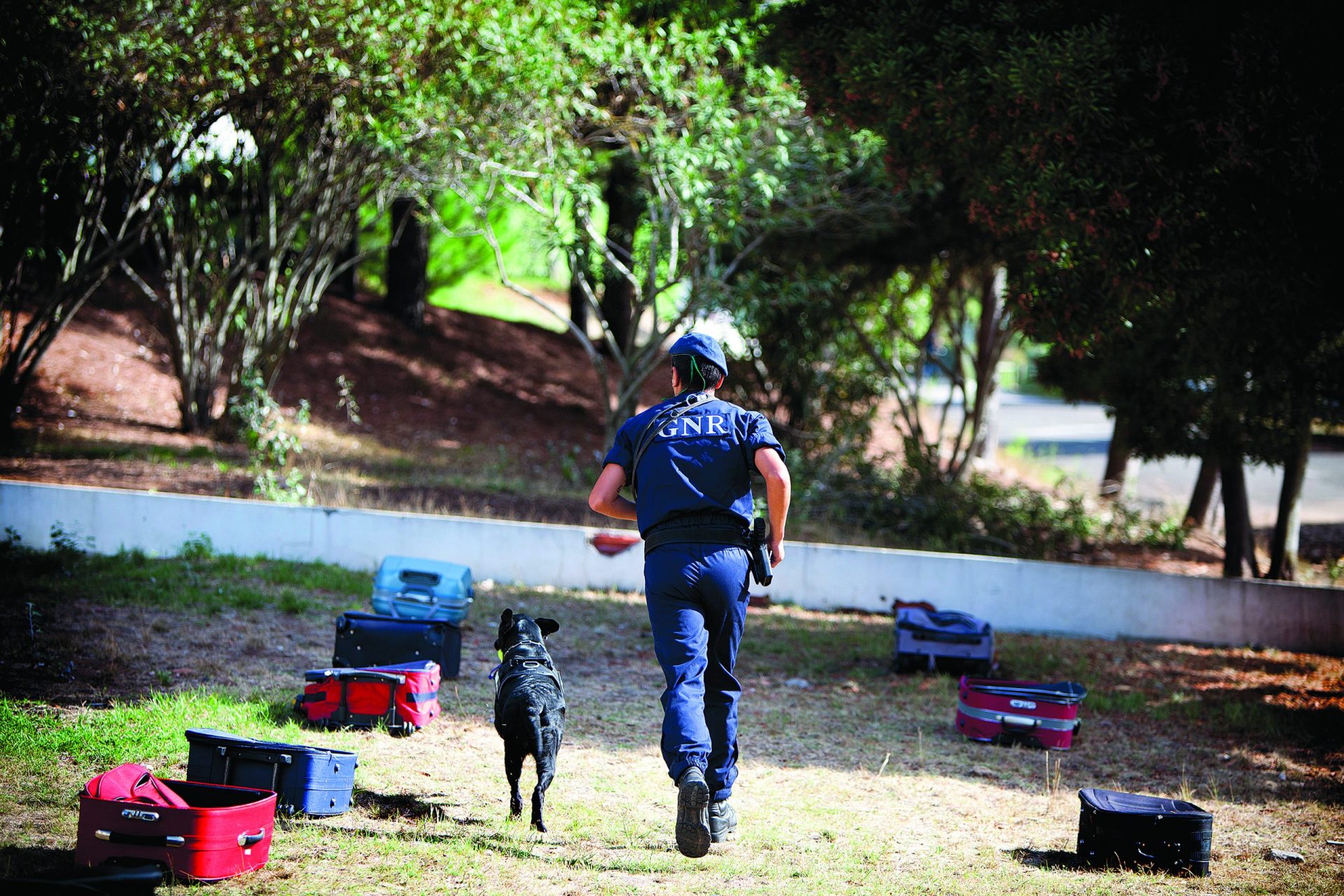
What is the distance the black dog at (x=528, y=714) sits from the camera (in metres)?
4.34

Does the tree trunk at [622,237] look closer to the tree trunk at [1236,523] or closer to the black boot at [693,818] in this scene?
the tree trunk at [1236,523]

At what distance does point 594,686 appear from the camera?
23.1ft

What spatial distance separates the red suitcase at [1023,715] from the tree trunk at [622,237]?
24.7 ft

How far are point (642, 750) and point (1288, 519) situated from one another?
28.6ft

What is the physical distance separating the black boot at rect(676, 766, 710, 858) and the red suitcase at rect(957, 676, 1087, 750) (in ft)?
9.31

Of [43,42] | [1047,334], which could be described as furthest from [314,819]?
[43,42]

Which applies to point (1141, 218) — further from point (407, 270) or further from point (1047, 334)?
point (407, 270)

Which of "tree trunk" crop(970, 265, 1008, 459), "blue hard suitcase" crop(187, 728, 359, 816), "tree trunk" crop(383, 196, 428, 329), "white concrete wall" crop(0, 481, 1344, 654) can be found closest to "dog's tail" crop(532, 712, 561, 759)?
"blue hard suitcase" crop(187, 728, 359, 816)

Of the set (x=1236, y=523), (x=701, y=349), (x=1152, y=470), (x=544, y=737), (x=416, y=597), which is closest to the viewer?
(x=544, y=737)

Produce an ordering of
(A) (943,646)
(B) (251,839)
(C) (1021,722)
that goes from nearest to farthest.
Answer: (B) (251,839) → (C) (1021,722) → (A) (943,646)

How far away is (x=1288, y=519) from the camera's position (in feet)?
37.2

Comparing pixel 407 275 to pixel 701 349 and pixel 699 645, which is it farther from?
pixel 699 645

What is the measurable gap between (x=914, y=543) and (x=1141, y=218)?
6310 millimetres

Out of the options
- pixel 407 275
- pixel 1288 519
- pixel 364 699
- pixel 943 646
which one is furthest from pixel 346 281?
pixel 364 699
